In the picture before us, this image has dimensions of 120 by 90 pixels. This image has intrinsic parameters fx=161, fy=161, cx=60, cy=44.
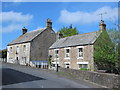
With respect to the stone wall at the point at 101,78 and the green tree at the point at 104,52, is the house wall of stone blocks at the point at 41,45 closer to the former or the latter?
the green tree at the point at 104,52

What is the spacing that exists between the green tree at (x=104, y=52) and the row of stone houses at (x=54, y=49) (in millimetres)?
1231

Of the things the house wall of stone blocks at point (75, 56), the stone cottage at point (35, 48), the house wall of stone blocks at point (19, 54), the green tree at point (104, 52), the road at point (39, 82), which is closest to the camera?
the road at point (39, 82)

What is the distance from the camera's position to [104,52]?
2208 centimetres

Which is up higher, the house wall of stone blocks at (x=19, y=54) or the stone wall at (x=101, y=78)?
the house wall of stone blocks at (x=19, y=54)

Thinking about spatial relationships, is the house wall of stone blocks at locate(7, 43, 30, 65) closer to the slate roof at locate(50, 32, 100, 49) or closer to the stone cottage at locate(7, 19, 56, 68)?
the stone cottage at locate(7, 19, 56, 68)

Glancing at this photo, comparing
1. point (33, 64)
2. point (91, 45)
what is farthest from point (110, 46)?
point (33, 64)

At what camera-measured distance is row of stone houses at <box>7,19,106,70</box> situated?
90.2 ft

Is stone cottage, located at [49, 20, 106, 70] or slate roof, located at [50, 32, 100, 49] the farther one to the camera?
slate roof, located at [50, 32, 100, 49]

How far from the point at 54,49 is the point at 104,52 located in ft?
44.9

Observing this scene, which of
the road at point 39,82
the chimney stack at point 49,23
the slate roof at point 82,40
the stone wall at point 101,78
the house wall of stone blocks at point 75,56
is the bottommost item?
the road at point 39,82

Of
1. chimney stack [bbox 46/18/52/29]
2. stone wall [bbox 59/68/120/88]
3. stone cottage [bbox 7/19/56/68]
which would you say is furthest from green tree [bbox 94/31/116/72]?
chimney stack [bbox 46/18/52/29]

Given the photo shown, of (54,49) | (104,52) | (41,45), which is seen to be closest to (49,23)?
(41,45)

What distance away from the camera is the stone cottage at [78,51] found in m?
26.7

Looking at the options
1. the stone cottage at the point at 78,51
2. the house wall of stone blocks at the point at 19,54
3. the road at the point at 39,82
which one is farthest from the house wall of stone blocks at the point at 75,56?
the road at the point at 39,82
